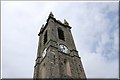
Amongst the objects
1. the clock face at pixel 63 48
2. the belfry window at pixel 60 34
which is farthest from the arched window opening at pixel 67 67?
the belfry window at pixel 60 34

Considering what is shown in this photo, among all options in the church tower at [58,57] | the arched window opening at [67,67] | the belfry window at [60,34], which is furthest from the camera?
the belfry window at [60,34]

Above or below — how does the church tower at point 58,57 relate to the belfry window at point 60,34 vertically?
below

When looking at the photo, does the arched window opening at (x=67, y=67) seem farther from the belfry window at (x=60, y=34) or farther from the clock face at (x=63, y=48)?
the belfry window at (x=60, y=34)

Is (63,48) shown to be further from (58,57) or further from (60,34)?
(60,34)

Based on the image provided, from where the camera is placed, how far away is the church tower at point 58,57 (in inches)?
1136

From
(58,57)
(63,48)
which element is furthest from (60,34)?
(58,57)

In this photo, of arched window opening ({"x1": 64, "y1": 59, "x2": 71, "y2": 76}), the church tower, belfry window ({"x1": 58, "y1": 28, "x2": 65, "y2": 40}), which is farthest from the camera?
belfry window ({"x1": 58, "y1": 28, "x2": 65, "y2": 40})

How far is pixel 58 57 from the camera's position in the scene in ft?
101

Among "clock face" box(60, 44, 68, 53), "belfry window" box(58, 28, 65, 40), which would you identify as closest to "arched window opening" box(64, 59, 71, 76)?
"clock face" box(60, 44, 68, 53)

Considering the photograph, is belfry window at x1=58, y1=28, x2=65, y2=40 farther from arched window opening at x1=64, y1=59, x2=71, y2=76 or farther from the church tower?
arched window opening at x1=64, y1=59, x2=71, y2=76

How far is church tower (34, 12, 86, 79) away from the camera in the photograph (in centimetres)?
2886

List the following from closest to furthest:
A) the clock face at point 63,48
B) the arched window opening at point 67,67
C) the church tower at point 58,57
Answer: the church tower at point 58,57 < the arched window opening at point 67,67 < the clock face at point 63,48

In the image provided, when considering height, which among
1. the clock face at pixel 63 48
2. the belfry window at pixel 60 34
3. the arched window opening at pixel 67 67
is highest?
the belfry window at pixel 60 34

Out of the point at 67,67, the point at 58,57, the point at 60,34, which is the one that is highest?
the point at 60,34
